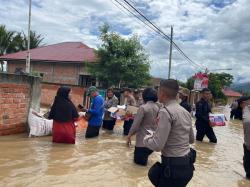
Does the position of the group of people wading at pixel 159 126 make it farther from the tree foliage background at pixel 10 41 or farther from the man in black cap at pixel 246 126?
the tree foliage background at pixel 10 41

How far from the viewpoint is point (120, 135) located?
11.8 meters

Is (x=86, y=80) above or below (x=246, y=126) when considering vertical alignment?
above

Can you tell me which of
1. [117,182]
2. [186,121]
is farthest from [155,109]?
[186,121]

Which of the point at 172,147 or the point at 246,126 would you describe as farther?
the point at 246,126

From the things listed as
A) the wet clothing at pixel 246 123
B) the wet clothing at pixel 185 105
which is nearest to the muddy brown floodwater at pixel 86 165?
the wet clothing at pixel 246 123

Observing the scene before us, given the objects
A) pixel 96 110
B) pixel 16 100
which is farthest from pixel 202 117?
pixel 16 100

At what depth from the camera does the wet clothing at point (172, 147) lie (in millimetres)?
3762

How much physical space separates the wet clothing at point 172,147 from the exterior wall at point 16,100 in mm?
6085

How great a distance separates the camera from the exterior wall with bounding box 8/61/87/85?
30281mm

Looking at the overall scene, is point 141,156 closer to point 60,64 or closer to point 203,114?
point 203,114

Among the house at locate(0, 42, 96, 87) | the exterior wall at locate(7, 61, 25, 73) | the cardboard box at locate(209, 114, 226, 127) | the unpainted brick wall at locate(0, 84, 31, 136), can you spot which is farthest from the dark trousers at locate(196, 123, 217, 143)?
the exterior wall at locate(7, 61, 25, 73)

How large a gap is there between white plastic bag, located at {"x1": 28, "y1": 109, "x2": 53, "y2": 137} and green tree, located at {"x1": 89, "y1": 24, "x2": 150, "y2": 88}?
44.7ft

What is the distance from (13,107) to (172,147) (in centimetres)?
652

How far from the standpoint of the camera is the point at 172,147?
3887 millimetres
